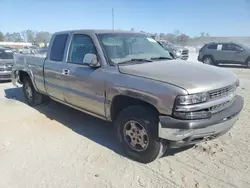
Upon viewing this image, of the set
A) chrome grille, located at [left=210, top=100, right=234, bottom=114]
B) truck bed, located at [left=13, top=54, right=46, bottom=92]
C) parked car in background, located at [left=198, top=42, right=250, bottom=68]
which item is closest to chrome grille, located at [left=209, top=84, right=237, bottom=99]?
chrome grille, located at [left=210, top=100, right=234, bottom=114]

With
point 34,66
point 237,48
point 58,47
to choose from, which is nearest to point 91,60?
point 58,47

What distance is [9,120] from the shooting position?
18.3 feet

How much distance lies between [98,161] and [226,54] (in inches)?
610

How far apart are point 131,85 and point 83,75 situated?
1160 millimetres

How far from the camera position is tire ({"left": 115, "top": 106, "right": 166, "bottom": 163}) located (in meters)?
3.34

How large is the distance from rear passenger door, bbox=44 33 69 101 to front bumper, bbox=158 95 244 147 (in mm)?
2515

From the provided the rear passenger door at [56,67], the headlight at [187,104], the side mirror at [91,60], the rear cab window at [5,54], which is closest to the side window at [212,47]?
the rear cab window at [5,54]

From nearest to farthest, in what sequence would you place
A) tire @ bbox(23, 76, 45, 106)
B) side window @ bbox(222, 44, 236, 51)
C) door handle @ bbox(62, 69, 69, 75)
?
door handle @ bbox(62, 69, 69, 75), tire @ bbox(23, 76, 45, 106), side window @ bbox(222, 44, 236, 51)

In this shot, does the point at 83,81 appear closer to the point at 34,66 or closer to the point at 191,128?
the point at 191,128

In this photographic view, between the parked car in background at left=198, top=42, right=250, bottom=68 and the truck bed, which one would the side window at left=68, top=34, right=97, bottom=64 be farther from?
the parked car in background at left=198, top=42, right=250, bottom=68

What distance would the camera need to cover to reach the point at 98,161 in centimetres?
373

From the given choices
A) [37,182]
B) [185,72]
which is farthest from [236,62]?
[37,182]

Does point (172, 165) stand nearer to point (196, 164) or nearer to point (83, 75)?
point (196, 164)

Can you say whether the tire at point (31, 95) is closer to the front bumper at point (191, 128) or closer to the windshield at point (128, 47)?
the windshield at point (128, 47)
